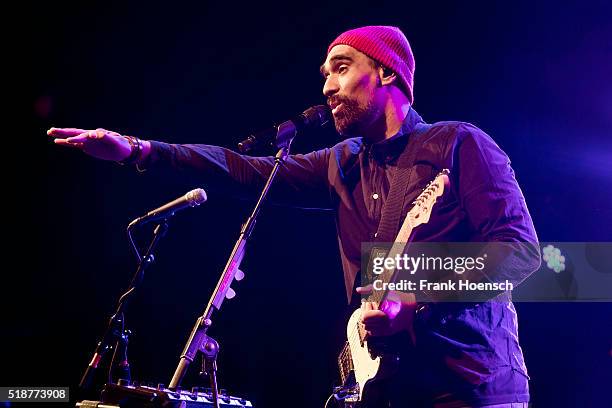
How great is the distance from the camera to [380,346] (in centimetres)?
222

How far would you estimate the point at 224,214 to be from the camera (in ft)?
19.2

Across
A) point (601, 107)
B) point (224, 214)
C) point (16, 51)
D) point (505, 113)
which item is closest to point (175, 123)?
point (224, 214)

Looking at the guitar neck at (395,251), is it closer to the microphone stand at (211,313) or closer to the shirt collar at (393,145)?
the shirt collar at (393,145)

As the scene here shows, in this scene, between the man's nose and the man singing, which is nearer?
the man singing

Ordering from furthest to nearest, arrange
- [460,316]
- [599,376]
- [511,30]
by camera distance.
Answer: [599,376] < [511,30] < [460,316]

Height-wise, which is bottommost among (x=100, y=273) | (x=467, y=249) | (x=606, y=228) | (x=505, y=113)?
(x=100, y=273)

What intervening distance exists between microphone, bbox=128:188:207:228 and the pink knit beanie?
3.48 ft

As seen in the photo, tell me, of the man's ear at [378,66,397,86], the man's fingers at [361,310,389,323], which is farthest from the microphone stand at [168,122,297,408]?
the man's fingers at [361,310,389,323]

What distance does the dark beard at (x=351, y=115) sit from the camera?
2861mm

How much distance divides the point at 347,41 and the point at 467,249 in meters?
1.29

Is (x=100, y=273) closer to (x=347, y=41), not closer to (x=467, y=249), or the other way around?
(x=347, y=41)

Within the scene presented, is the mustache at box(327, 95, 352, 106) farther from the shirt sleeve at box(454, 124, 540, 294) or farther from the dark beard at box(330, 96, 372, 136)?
the shirt sleeve at box(454, 124, 540, 294)

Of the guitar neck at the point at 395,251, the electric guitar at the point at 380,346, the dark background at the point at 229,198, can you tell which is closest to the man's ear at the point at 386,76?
the electric guitar at the point at 380,346

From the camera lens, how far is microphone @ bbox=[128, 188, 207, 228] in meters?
3.03
